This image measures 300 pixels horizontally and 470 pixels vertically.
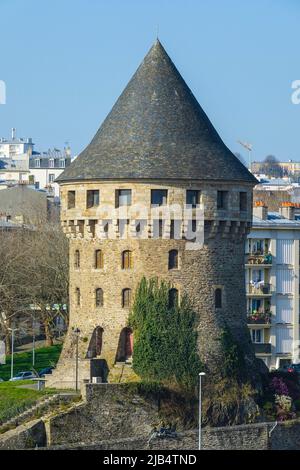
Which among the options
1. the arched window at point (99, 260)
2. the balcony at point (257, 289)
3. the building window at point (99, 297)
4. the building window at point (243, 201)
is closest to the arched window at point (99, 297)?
the building window at point (99, 297)

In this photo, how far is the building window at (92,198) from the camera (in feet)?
281

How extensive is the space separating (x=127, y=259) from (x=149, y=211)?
2.29 meters

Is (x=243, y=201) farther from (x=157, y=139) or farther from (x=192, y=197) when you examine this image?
(x=157, y=139)

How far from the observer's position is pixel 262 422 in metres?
86.4

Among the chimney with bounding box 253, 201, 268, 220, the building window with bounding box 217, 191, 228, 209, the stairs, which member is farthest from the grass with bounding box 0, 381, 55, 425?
the chimney with bounding box 253, 201, 268, 220

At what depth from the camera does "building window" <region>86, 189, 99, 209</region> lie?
85688 mm

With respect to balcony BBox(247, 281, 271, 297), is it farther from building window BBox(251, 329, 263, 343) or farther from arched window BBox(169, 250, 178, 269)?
arched window BBox(169, 250, 178, 269)

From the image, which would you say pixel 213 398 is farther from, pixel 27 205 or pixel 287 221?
pixel 27 205

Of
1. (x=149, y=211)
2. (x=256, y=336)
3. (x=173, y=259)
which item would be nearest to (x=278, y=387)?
(x=173, y=259)

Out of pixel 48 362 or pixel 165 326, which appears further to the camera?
pixel 48 362

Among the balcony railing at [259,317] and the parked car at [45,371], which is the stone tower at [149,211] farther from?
the balcony railing at [259,317]

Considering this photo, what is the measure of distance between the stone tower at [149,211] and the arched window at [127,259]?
6cm
